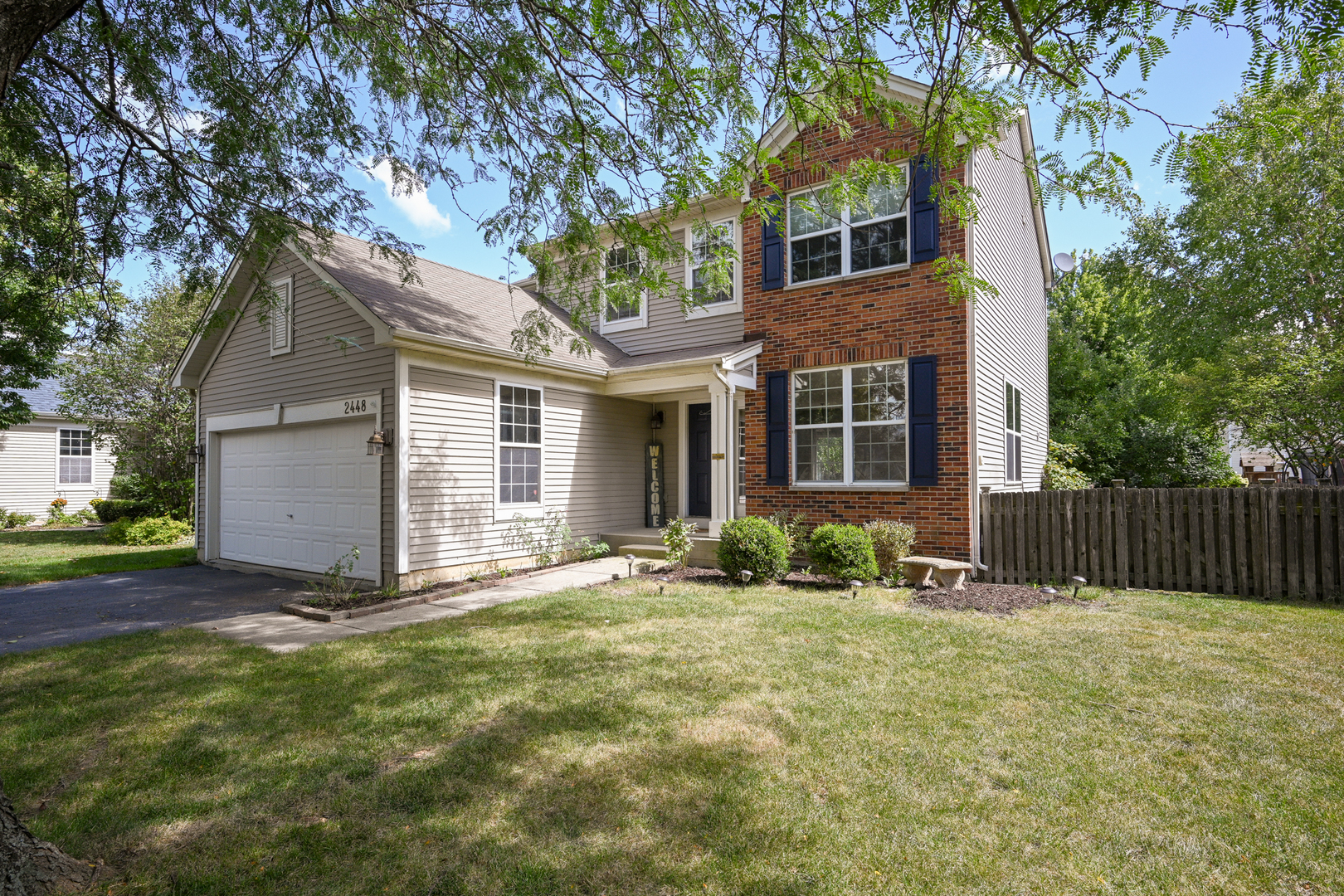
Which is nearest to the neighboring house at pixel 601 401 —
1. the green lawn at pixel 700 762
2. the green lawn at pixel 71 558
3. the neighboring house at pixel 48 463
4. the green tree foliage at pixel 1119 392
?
the green lawn at pixel 71 558

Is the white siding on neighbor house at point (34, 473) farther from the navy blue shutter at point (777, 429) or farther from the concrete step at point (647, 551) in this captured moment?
the navy blue shutter at point (777, 429)

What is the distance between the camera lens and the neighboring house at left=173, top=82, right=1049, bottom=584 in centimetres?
913

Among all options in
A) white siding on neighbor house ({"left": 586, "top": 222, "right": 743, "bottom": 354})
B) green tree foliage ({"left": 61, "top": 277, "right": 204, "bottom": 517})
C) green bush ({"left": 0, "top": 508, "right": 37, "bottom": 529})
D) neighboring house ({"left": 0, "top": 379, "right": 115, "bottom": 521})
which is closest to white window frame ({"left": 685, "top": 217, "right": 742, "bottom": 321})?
white siding on neighbor house ({"left": 586, "top": 222, "right": 743, "bottom": 354})

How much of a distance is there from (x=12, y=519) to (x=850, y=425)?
2452 cm

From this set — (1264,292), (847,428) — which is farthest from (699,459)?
(1264,292)

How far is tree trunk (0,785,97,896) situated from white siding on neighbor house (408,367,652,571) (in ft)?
20.7

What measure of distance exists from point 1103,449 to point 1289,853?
64.9 feet

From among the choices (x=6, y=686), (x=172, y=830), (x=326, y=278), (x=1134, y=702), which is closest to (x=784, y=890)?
(x=172, y=830)

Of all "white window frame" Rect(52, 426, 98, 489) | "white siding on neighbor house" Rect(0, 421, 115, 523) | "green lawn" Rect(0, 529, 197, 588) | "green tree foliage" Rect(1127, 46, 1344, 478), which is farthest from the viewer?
"white window frame" Rect(52, 426, 98, 489)

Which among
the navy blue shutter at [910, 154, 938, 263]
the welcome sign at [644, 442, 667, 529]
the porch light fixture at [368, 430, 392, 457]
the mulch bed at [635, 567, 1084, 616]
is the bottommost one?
the mulch bed at [635, 567, 1084, 616]

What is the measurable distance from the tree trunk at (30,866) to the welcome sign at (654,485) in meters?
10.7

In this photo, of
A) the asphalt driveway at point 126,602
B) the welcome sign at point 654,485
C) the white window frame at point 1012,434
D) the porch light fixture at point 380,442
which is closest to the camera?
the asphalt driveway at point 126,602

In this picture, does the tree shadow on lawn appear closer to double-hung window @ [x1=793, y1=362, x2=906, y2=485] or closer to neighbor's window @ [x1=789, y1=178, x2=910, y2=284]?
double-hung window @ [x1=793, y1=362, x2=906, y2=485]

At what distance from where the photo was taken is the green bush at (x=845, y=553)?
862 centimetres
